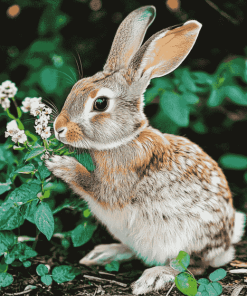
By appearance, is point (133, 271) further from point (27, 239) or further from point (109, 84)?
point (109, 84)

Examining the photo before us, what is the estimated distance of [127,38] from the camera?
7.97ft

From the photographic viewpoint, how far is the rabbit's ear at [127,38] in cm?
240

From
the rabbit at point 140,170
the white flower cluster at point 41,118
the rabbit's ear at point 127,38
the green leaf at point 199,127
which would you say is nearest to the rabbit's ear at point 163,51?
the rabbit at point 140,170

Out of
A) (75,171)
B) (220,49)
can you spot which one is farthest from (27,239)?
(220,49)

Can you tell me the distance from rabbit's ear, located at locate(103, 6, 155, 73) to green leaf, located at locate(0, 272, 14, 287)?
161cm

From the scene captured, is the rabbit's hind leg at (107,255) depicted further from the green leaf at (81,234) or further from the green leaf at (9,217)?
the green leaf at (9,217)

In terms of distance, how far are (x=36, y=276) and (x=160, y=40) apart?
A: 193cm

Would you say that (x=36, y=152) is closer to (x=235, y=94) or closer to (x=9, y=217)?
(x=9, y=217)

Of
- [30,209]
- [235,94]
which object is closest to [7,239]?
[30,209]

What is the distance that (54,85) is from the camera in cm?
301

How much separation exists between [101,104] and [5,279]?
4.54 ft

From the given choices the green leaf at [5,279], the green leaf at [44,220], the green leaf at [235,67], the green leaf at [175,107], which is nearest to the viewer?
the green leaf at [44,220]

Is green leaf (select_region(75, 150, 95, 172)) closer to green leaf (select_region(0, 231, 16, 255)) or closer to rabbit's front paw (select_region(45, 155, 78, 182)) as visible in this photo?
rabbit's front paw (select_region(45, 155, 78, 182))

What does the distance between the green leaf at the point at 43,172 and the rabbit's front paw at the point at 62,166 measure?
0.08ft
